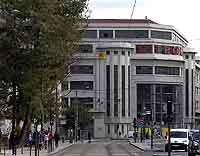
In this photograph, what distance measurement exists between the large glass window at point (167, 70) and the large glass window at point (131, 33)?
27.7 feet

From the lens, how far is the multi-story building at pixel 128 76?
467 feet

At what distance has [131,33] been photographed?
149625 millimetres

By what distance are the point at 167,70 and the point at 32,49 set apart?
10583 centimetres

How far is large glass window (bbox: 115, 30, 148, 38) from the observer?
488ft

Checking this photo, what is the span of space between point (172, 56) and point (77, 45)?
100 m

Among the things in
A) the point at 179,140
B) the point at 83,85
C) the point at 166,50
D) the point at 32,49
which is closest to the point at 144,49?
the point at 166,50

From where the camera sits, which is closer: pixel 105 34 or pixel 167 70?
pixel 105 34

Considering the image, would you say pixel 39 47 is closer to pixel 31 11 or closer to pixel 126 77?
pixel 31 11

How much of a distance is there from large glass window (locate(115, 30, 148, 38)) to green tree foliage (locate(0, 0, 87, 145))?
97885 mm

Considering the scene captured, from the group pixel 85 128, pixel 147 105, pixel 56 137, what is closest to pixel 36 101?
pixel 56 137

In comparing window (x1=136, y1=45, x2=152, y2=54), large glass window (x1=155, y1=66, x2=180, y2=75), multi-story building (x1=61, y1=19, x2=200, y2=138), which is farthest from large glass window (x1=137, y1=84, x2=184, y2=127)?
window (x1=136, y1=45, x2=152, y2=54)

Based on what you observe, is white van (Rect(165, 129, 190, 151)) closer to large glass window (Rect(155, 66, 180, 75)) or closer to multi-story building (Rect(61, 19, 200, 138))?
multi-story building (Rect(61, 19, 200, 138))

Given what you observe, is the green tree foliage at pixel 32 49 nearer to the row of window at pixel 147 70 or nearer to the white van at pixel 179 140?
the white van at pixel 179 140

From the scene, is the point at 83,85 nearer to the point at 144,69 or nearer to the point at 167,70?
the point at 144,69
